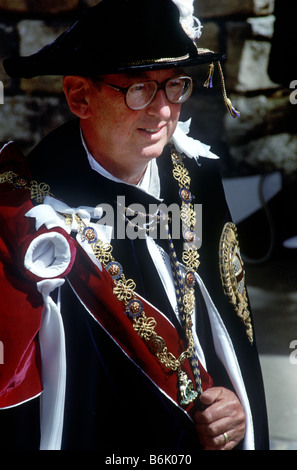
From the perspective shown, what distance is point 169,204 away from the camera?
2.51 meters

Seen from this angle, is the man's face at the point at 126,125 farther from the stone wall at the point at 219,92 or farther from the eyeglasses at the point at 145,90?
the stone wall at the point at 219,92

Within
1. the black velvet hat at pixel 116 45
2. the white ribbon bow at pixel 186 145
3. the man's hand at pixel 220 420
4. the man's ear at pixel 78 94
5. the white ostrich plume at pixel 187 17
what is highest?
the white ostrich plume at pixel 187 17

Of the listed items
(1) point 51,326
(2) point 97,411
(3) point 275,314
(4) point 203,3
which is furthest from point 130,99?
(3) point 275,314

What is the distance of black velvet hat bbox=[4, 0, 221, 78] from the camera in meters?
2.18

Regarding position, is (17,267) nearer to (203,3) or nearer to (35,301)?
(35,301)

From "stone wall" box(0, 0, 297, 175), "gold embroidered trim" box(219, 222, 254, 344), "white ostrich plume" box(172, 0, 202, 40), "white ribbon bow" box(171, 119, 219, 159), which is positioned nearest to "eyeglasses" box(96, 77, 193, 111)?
"white ostrich plume" box(172, 0, 202, 40)

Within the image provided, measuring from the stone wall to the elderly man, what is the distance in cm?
97

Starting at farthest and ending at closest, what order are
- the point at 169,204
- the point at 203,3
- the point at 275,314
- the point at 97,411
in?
the point at 275,314
the point at 203,3
the point at 169,204
the point at 97,411

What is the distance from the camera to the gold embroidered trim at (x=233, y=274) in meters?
2.55

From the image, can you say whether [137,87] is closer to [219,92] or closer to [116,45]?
[116,45]

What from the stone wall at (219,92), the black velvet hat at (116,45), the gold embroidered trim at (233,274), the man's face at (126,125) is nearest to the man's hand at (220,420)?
the gold embroidered trim at (233,274)

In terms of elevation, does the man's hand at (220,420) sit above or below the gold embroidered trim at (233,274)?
below

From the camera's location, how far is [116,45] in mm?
2184

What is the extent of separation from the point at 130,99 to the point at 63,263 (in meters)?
0.49
